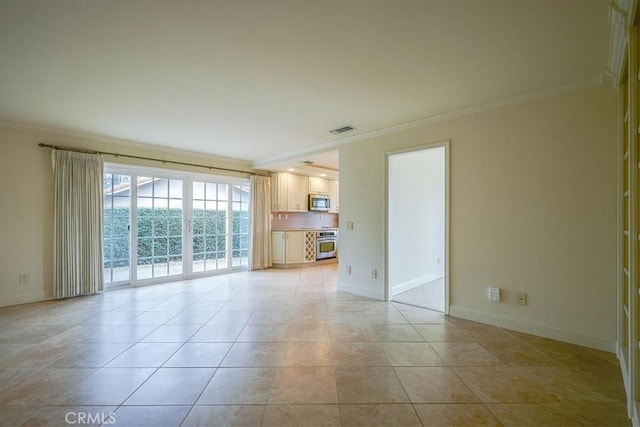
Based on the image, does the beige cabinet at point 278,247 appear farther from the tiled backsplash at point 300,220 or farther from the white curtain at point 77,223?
the white curtain at point 77,223

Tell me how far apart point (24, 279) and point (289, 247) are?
176 inches

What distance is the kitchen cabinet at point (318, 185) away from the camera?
7.40 m

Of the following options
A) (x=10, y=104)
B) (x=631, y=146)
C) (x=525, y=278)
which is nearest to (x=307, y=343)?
(x=525, y=278)

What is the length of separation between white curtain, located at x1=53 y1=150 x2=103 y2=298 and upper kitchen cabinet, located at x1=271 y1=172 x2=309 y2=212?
11.1 ft

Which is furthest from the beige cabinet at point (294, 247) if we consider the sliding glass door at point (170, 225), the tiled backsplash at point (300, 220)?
the sliding glass door at point (170, 225)

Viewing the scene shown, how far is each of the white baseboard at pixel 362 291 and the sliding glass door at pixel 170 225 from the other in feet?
9.56

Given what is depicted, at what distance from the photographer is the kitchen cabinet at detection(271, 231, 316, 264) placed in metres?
6.70

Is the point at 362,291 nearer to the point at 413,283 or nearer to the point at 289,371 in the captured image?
the point at 413,283

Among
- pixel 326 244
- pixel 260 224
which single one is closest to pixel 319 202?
pixel 326 244

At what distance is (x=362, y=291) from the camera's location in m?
4.29

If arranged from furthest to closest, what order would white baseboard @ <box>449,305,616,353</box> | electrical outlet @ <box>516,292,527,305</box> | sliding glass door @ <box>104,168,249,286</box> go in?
sliding glass door @ <box>104,168,249,286</box> < electrical outlet @ <box>516,292,527,305</box> < white baseboard @ <box>449,305,616,353</box>

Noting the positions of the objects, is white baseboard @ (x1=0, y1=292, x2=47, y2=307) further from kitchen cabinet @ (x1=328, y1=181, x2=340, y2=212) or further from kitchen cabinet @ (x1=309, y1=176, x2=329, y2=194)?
kitchen cabinet @ (x1=328, y1=181, x2=340, y2=212)

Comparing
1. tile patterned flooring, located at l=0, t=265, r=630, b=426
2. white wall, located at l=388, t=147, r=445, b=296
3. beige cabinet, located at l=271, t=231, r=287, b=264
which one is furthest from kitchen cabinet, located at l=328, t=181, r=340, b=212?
tile patterned flooring, located at l=0, t=265, r=630, b=426

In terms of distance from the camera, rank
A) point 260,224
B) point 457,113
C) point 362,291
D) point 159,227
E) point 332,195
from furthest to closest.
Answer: point 332,195, point 260,224, point 159,227, point 362,291, point 457,113
